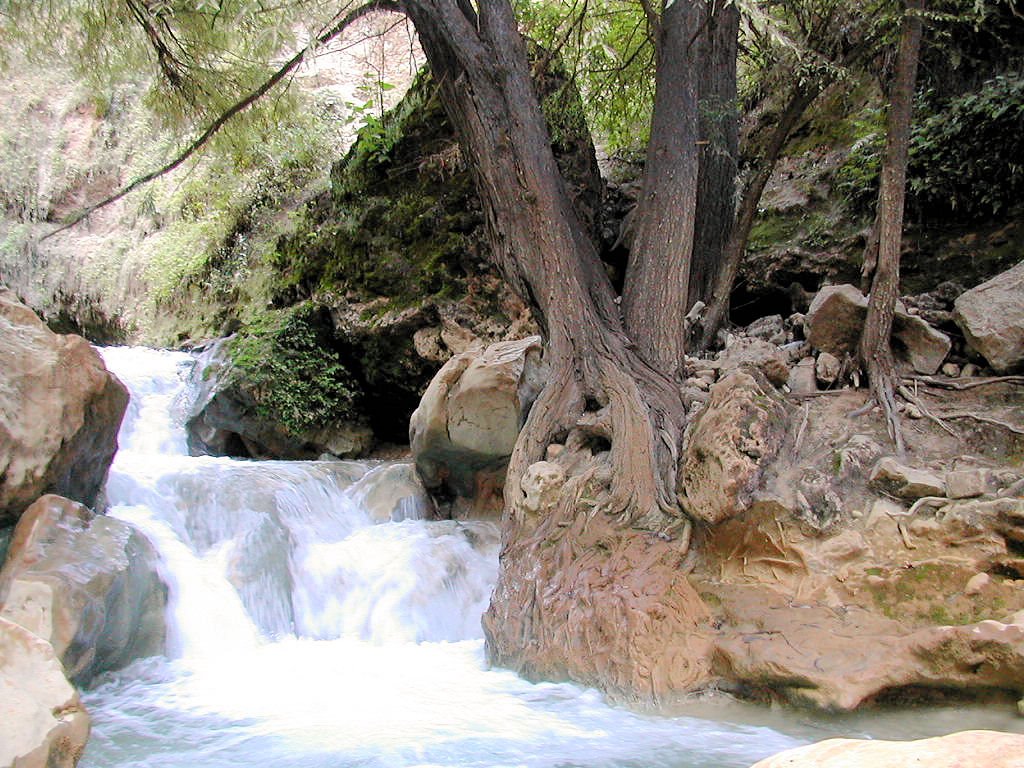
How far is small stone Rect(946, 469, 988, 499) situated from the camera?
3.83m

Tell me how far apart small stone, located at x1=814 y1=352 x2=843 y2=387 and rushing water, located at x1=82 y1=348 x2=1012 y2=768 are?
2519 mm

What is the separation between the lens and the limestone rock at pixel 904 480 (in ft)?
13.0

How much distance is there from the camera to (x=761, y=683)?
373 centimetres

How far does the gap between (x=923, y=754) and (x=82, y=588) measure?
4401mm

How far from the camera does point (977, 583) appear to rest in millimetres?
3592

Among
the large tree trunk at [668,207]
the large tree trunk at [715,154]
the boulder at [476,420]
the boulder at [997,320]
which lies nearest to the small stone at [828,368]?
the boulder at [997,320]

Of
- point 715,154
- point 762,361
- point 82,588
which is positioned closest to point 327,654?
point 82,588

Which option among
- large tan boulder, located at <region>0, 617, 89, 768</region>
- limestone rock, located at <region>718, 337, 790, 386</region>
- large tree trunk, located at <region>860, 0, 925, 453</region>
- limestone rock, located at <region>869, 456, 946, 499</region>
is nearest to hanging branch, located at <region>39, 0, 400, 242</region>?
large tree trunk, located at <region>860, 0, 925, 453</region>

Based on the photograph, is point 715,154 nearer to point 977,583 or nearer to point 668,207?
point 668,207

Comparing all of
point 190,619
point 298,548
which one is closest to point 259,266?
point 298,548

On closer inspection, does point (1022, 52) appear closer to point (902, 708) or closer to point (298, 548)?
point (902, 708)

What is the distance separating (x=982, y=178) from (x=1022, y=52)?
1.05 metres

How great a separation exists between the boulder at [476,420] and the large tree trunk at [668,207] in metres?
1.63

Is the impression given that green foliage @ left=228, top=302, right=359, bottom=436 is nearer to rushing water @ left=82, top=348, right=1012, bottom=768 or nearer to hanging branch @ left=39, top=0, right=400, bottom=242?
rushing water @ left=82, top=348, right=1012, bottom=768
